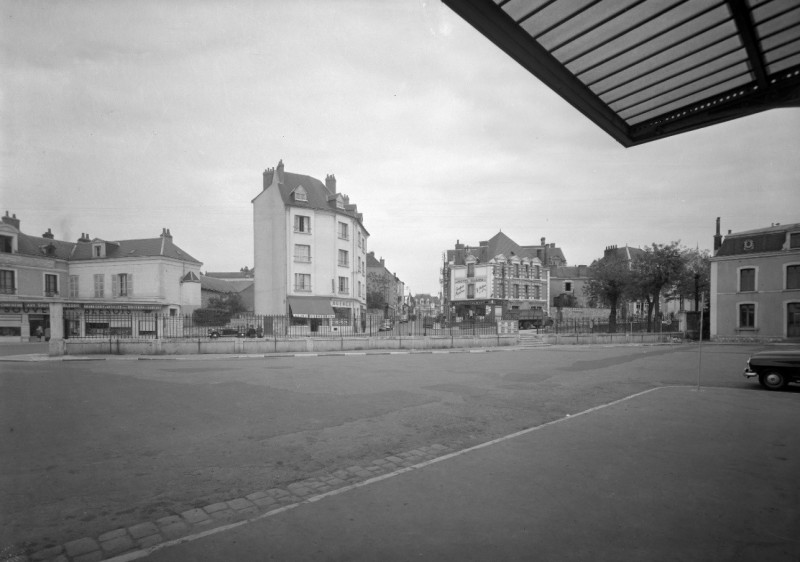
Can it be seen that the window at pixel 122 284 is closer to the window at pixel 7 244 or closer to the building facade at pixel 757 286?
the window at pixel 7 244

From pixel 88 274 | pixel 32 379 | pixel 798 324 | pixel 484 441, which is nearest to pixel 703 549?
pixel 484 441

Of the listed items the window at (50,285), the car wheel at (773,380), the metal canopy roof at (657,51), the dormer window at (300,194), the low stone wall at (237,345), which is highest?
the dormer window at (300,194)

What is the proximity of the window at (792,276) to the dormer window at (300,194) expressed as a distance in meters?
38.9

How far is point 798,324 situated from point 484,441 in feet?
126

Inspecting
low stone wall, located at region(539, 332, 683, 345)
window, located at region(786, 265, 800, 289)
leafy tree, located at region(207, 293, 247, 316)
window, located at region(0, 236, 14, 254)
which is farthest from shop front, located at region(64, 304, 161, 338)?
window, located at region(786, 265, 800, 289)

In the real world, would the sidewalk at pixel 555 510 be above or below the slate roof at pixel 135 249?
below

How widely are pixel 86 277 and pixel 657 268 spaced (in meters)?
54.9

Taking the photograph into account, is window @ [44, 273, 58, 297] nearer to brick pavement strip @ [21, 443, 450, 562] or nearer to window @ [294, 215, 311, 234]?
window @ [294, 215, 311, 234]

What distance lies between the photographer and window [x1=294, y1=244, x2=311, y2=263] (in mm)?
36812

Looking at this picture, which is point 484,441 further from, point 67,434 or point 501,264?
point 501,264

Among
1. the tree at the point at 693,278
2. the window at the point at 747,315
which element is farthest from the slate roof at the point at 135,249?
the window at the point at 747,315

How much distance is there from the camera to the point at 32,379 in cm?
1284

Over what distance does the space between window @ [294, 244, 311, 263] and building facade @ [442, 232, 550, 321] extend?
26934mm

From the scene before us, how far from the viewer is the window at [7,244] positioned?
3675cm
